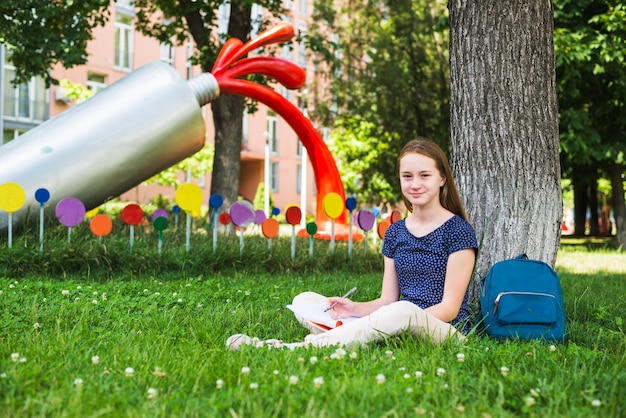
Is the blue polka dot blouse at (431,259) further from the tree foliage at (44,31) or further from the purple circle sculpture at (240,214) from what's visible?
the tree foliage at (44,31)

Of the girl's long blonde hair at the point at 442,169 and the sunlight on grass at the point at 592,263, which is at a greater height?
the girl's long blonde hair at the point at 442,169

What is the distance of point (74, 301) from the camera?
4.12m

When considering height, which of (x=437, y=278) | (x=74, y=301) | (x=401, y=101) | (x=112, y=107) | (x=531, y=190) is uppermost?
(x=401, y=101)

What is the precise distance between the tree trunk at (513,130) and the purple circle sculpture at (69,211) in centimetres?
372

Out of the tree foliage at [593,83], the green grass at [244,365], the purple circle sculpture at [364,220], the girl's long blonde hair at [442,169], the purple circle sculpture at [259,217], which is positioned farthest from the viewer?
the tree foliage at [593,83]

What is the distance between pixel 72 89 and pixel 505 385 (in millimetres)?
19101

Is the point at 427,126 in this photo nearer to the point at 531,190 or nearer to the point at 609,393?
the point at 531,190

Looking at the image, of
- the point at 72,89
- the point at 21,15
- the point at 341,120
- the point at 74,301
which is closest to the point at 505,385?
the point at 74,301

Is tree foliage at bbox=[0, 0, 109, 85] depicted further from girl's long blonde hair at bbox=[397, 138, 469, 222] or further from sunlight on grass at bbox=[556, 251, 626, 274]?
sunlight on grass at bbox=[556, 251, 626, 274]

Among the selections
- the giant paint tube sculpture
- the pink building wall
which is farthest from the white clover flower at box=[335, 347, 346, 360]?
the pink building wall

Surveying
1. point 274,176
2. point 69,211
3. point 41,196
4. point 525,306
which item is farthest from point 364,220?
point 274,176

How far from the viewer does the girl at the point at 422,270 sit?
9.77 feet

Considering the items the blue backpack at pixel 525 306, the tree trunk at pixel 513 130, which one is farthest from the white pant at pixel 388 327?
the tree trunk at pixel 513 130

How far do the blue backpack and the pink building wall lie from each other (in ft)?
69.9
